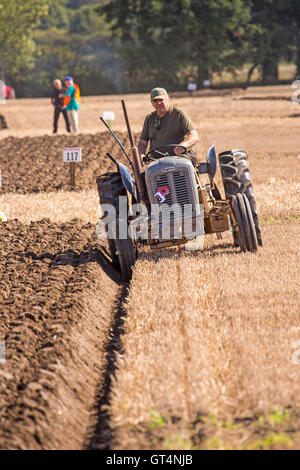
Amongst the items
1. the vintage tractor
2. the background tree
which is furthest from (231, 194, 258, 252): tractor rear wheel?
the background tree

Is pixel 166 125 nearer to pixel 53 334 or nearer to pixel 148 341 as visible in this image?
pixel 53 334

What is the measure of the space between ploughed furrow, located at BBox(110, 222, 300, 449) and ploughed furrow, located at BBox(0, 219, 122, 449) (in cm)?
32

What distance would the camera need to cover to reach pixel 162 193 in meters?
8.95

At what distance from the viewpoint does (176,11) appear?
2373 inches

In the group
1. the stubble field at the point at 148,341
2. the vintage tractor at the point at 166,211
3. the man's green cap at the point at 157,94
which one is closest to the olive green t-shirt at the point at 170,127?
the man's green cap at the point at 157,94

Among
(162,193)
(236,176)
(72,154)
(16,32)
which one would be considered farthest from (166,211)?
(16,32)

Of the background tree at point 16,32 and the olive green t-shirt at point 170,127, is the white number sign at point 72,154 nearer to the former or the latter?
the olive green t-shirt at point 170,127

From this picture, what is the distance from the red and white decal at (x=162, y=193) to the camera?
29.3ft

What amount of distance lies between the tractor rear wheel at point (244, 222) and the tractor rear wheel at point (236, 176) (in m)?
0.32

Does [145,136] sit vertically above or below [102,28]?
below

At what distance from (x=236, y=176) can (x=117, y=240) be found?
5.77ft

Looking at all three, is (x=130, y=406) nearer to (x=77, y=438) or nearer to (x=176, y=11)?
(x=77, y=438)

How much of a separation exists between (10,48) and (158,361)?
68930mm

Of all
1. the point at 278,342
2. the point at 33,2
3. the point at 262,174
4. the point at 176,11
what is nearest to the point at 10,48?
the point at 33,2
